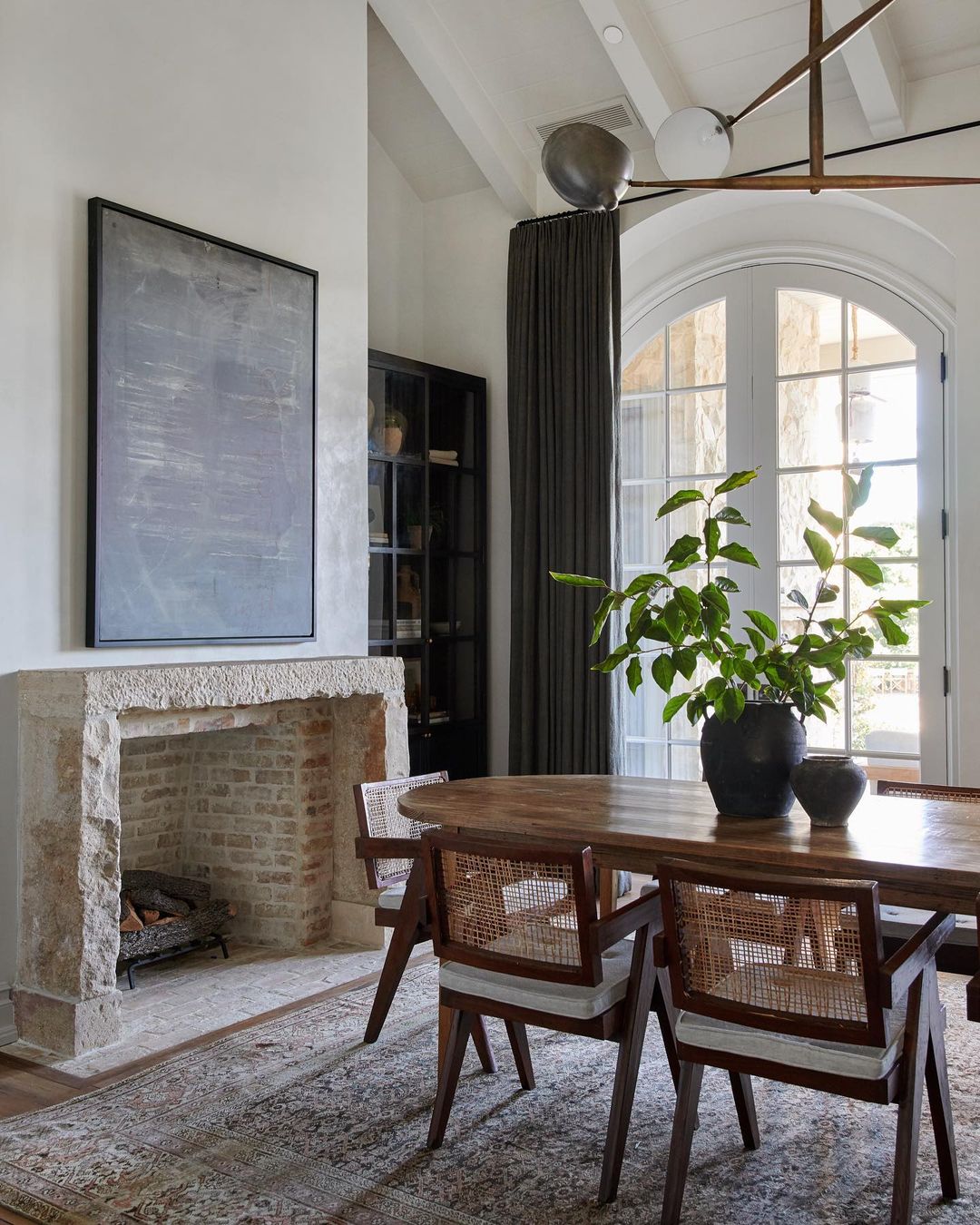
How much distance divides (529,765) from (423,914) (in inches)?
90.4

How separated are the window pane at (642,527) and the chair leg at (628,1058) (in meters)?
3.22

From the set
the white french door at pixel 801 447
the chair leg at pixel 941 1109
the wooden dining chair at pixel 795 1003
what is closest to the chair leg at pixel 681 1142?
the wooden dining chair at pixel 795 1003

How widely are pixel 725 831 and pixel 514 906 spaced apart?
52cm

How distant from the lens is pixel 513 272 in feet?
17.7

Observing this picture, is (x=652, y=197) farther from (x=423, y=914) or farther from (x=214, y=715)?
(x=423, y=914)

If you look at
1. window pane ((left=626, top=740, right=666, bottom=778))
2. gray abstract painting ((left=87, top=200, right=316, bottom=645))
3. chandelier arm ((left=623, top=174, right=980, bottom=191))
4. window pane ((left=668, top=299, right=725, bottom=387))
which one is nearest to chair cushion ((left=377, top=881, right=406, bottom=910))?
gray abstract painting ((left=87, top=200, right=316, bottom=645))

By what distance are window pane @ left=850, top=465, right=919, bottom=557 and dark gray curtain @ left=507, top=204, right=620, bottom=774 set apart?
111 cm

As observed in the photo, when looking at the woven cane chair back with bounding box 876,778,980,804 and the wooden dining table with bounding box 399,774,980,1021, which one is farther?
the woven cane chair back with bounding box 876,778,980,804

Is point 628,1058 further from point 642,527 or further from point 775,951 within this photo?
point 642,527

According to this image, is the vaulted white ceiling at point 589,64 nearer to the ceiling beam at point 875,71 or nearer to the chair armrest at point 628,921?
the ceiling beam at point 875,71

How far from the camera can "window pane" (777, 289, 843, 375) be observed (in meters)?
5.04

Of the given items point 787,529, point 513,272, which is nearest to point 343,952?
point 787,529

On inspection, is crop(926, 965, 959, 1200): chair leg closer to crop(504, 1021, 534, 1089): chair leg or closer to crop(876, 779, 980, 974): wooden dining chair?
crop(876, 779, 980, 974): wooden dining chair

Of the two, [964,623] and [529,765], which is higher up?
[964,623]
